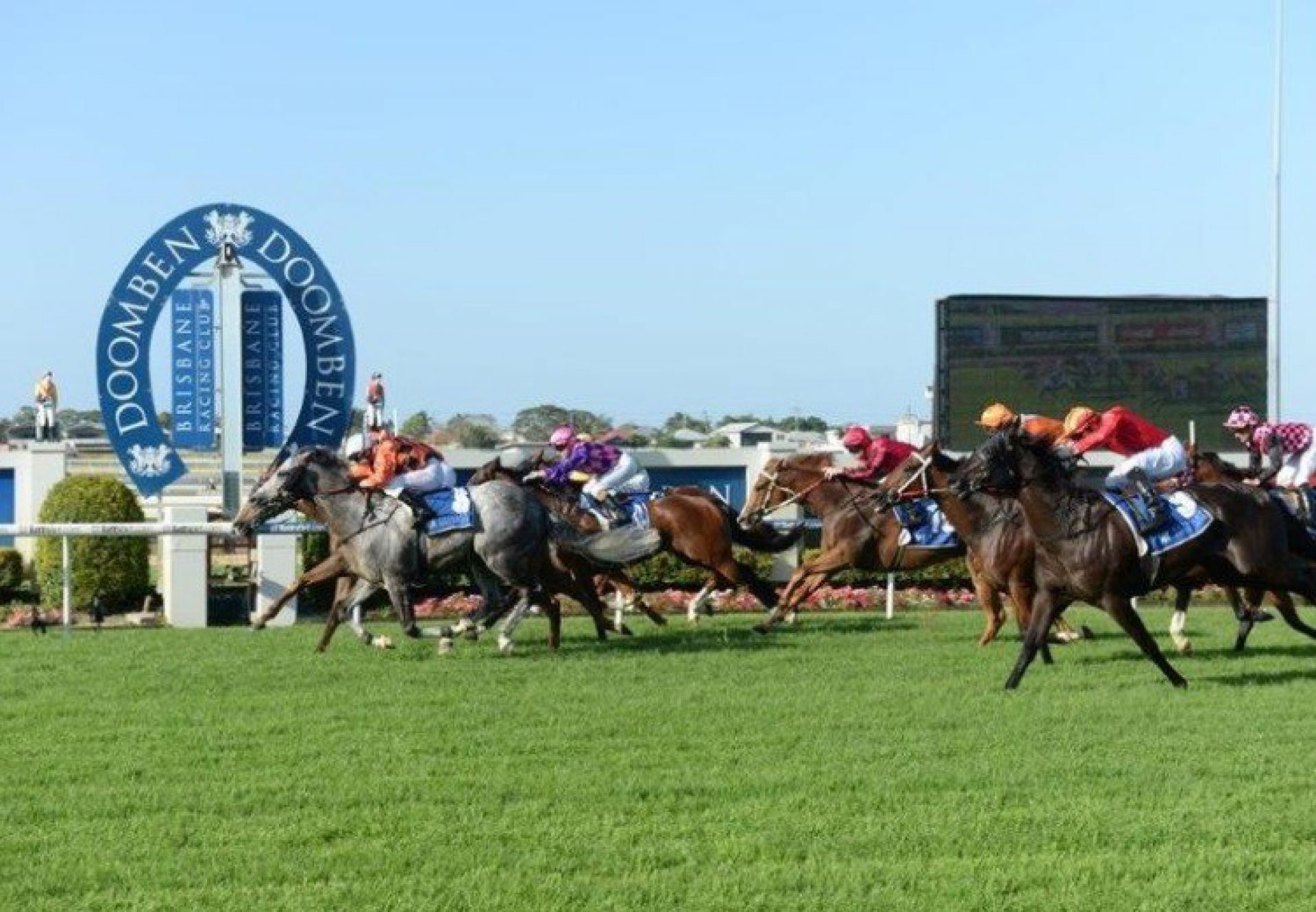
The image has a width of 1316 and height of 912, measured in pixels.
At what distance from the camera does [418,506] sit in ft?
38.5

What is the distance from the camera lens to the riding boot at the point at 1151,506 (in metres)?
10.1

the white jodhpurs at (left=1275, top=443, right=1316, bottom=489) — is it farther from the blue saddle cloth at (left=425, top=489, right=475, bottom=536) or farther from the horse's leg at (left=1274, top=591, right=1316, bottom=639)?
the blue saddle cloth at (left=425, top=489, right=475, bottom=536)

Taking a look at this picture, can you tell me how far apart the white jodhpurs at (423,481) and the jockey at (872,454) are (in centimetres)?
309

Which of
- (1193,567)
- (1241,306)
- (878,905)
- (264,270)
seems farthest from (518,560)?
(1241,306)

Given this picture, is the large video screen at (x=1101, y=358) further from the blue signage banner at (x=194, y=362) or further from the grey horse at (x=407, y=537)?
the grey horse at (x=407, y=537)

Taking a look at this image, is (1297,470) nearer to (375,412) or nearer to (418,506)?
(418,506)

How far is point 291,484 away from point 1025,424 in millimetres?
4480

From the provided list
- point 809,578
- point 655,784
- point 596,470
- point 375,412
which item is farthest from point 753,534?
point 375,412

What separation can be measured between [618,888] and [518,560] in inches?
252

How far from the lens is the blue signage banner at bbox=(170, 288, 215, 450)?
16172 mm

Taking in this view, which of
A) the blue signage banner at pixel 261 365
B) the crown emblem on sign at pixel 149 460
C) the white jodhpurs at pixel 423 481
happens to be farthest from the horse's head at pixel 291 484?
the crown emblem on sign at pixel 149 460

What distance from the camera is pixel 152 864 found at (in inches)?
224

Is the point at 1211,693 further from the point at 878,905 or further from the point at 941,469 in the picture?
the point at 878,905

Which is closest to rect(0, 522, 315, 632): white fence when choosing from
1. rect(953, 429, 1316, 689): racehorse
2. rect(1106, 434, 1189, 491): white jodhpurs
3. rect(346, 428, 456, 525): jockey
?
rect(346, 428, 456, 525): jockey
